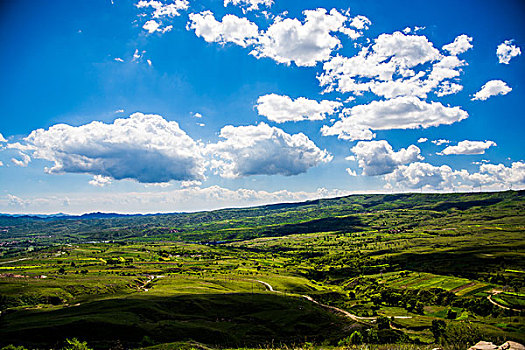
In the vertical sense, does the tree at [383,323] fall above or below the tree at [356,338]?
below

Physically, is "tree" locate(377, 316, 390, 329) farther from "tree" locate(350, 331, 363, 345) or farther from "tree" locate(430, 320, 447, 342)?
"tree" locate(350, 331, 363, 345)

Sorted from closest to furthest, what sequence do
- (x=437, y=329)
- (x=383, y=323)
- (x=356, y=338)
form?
(x=356, y=338), (x=437, y=329), (x=383, y=323)

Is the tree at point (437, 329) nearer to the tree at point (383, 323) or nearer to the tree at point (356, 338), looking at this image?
the tree at point (383, 323)

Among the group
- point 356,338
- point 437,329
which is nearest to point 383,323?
point 437,329

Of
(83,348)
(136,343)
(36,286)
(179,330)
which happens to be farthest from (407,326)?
(36,286)

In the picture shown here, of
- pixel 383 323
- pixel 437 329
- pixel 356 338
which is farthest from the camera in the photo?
pixel 383 323

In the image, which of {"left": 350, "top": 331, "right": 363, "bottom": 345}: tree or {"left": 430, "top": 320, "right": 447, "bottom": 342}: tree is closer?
{"left": 350, "top": 331, "right": 363, "bottom": 345}: tree

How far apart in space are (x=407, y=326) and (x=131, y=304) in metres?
111

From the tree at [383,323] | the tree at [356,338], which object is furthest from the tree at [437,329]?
the tree at [356,338]

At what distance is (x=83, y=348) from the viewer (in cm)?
4691

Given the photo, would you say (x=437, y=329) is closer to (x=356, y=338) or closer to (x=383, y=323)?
(x=383, y=323)

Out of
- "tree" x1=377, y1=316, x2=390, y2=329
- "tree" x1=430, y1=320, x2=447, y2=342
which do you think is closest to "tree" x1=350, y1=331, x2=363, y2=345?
"tree" x1=377, y1=316, x2=390, y2=329

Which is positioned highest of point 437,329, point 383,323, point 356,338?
point 356,338

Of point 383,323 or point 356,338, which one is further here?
point 383,323
